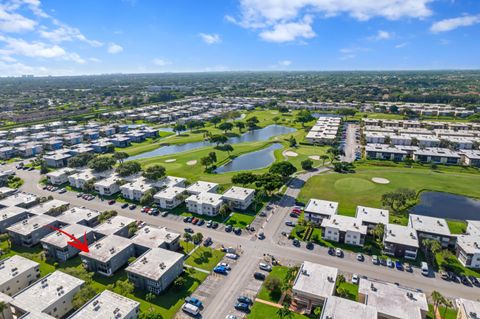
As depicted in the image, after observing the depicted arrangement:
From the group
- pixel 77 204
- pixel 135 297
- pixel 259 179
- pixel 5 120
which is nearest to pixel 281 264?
pixel 135 297

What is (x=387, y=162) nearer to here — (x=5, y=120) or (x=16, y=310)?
(x=16, y=310)

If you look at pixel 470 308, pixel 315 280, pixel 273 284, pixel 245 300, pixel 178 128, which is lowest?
pixel 245 300

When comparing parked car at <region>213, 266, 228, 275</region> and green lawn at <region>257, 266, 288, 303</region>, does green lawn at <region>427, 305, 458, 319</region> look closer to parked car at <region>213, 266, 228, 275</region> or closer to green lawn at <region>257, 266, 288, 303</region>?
green lawn at <region>257, 266, 288, 303</region>

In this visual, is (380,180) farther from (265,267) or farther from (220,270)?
(220,270)

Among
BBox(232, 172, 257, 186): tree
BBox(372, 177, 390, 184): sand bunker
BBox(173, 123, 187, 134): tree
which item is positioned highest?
BBox(173, 123, 187, 134): tree

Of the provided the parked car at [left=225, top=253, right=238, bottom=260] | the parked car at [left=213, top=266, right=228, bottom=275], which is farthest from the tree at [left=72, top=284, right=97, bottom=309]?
the parked car at [left=225, top=253, right=238, bottom=260]

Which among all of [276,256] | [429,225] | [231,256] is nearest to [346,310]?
[276,256]
